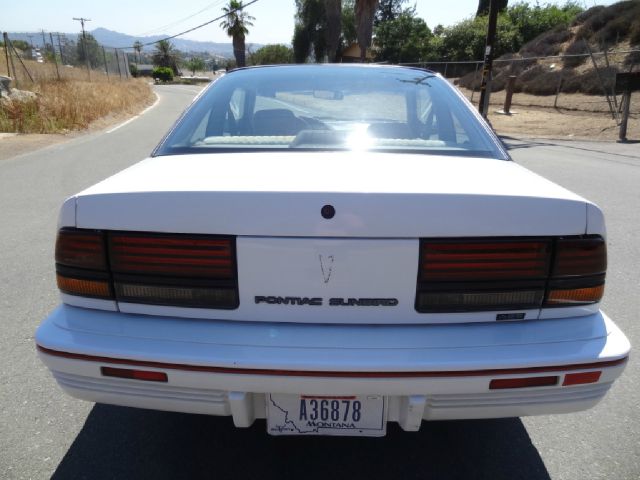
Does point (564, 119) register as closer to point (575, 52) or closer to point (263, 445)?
point (575, 52)

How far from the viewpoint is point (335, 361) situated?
1561 millimetres

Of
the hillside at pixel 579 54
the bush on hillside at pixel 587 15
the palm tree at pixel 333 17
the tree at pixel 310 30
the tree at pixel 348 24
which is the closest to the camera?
the hillside at pixel 579 54

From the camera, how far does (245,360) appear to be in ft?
5.13

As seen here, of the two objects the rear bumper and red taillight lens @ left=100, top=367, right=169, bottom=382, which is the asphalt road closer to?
the rear bumper

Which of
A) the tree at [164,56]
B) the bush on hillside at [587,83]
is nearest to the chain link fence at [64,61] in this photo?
the bush on hillside at [587,83]

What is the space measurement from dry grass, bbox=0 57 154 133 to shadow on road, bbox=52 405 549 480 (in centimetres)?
1360

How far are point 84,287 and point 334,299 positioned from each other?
3.00 ft

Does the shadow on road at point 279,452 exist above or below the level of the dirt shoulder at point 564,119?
above

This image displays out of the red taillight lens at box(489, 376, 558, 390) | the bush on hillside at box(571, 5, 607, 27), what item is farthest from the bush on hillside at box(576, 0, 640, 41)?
the red taillight lens at box(489, 376, 558, 390)

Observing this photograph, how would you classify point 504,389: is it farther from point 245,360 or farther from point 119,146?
point 119,146

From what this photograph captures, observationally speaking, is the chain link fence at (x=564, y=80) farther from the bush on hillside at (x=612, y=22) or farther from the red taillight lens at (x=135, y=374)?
the red taillight lens at (x=135, y=374)

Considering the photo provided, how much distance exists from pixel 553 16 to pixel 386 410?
112 ft

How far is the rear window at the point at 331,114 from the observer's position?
232 centimetres

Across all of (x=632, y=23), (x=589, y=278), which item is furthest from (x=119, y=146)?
(x=632, y=23)
